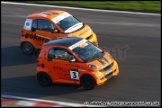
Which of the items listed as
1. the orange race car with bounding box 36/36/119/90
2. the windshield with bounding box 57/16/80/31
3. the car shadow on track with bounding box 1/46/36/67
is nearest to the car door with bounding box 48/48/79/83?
the orange race car with bounding box 36/36/119/90

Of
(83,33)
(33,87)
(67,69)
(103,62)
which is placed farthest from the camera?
(83,33)

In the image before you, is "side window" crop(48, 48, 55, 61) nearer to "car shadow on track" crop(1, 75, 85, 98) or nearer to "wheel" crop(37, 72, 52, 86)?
"wheel" crop(37, 72, 52, 86)

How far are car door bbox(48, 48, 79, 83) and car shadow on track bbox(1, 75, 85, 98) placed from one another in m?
0.33

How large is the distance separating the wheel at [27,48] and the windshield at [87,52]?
13.4 ft

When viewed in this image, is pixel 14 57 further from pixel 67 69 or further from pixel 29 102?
pixel 29 102

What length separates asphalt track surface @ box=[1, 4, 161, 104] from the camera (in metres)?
14.6

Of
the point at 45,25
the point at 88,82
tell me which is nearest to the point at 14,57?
the point at 45,25

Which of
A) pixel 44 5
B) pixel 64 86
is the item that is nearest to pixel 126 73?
pixel 64 86

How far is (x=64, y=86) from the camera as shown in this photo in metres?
15.5

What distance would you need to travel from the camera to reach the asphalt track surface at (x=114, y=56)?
47.9 feet

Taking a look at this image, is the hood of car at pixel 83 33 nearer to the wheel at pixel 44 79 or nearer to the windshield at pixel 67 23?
the windshield at pixel 67 23

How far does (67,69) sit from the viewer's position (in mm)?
15039

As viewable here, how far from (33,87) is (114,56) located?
149 inches

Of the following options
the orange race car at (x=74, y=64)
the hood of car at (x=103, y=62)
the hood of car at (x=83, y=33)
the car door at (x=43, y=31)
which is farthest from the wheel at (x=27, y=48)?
the hood of car at (x=103, y=62)
